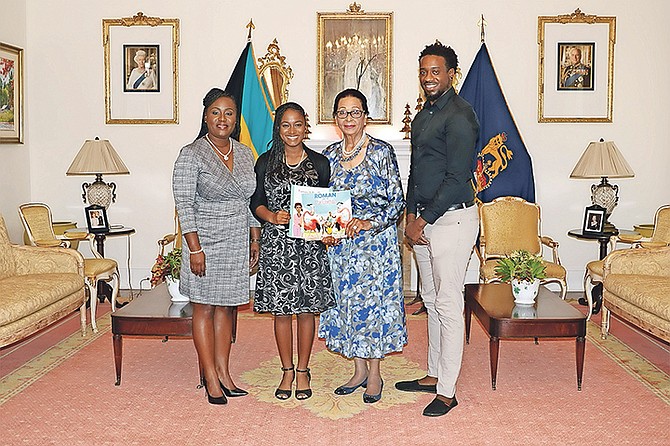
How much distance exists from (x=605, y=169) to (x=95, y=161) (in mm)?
4714

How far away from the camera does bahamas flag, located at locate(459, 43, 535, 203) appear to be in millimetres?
7332

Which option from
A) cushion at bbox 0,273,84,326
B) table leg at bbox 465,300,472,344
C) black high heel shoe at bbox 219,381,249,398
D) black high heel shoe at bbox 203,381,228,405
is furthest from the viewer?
table leg at bbox 465,300,472,344

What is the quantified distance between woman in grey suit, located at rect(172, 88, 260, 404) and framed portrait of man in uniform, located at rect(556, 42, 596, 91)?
14.4 feet

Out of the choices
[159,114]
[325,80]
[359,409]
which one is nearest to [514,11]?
[325,80]

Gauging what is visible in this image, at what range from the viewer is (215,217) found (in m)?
4.02

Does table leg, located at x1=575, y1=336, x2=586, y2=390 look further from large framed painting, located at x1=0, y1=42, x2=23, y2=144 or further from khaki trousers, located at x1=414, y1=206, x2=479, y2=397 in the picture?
large framed painting, located at x1=0, y1=42, x2=23, y2=144

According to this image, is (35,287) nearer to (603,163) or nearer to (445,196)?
(445,196)

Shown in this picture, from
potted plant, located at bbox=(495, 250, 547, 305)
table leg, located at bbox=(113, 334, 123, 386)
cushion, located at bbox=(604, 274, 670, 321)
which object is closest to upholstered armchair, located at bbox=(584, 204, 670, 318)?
cushion, located at bbox=(604, 274, 670, 321)

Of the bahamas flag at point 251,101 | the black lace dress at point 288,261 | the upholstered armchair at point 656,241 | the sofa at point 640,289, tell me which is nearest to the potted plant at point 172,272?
the black lace dress at point 288,261

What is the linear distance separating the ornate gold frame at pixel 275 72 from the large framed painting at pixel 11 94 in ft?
7.71

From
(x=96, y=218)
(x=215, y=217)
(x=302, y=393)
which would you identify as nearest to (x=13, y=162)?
(x=96, y=218)

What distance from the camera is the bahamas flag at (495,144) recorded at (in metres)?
7.33

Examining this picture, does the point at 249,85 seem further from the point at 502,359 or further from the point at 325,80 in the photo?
the point at 502,359

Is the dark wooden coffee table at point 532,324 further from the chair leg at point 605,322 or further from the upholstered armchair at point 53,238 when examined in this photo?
the upholstered armchair at point 53,238
